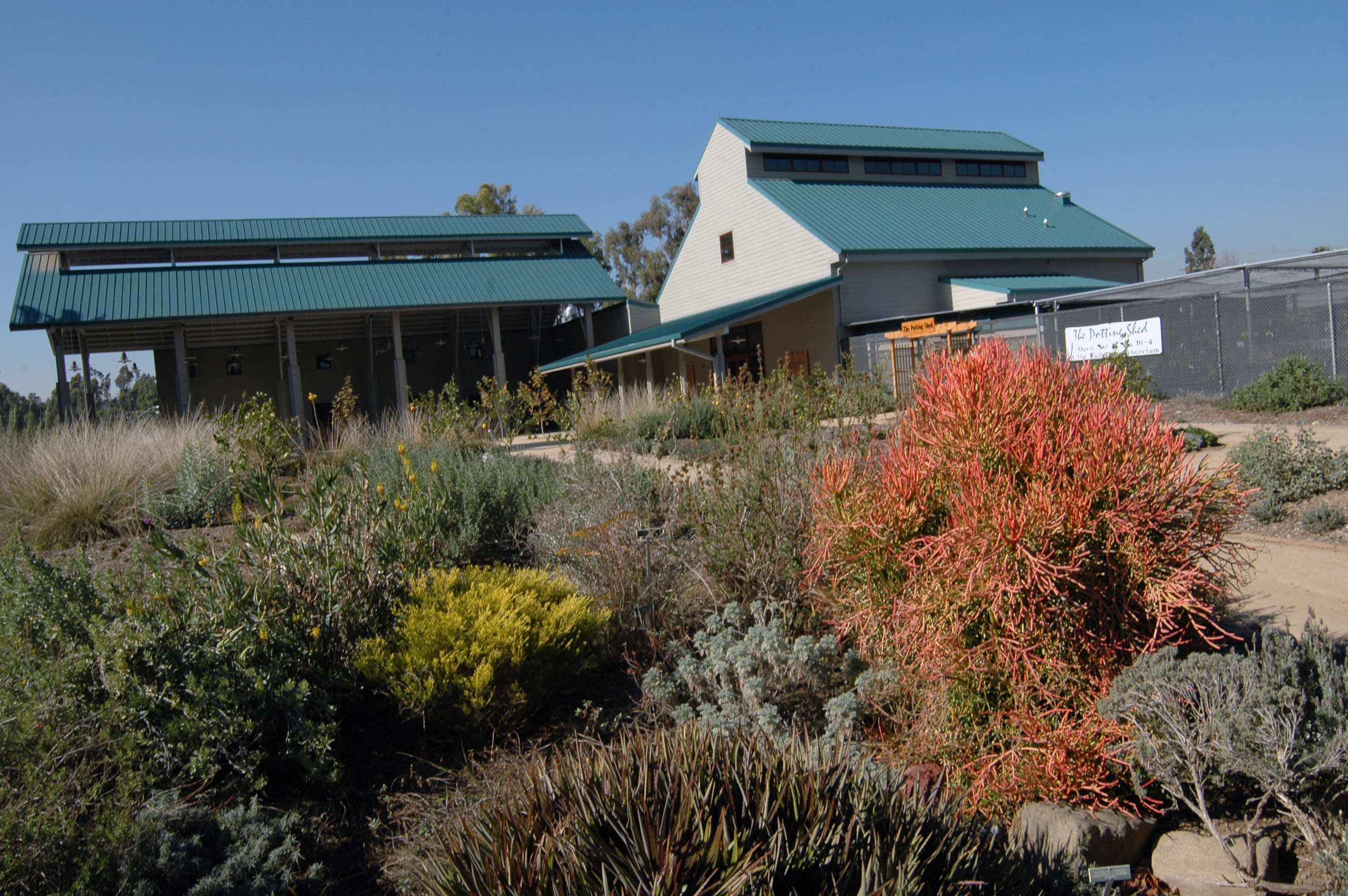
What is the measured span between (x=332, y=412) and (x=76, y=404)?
17.3m

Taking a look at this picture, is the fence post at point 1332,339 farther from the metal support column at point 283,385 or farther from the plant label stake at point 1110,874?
the metal support column at point 283,385

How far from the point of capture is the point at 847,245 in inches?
944

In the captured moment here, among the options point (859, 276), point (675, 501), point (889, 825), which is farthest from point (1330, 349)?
point (889, 825)

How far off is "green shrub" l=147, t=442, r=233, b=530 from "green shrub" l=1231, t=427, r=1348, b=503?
9821mm

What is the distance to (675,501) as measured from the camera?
5.80 metres

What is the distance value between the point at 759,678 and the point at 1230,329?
1756 cm

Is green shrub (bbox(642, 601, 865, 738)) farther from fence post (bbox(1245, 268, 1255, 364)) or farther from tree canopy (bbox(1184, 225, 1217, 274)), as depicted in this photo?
tree canopy (bbox(1184, 225, 1217, 274))

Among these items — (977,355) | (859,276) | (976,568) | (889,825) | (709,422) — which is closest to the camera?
(889,825)

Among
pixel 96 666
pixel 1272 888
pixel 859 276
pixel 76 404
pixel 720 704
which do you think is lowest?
pixel 1272 888

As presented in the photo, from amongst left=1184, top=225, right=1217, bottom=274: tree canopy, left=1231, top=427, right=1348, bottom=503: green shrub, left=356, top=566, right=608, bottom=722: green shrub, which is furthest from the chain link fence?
left=1184, top=225, right=1217, bottom=274: tree canopy

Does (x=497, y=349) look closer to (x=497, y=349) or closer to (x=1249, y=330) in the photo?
(x=497, y=349)

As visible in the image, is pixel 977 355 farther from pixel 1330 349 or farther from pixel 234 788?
pixel 1330 349

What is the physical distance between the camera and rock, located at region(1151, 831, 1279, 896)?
2.89 metres

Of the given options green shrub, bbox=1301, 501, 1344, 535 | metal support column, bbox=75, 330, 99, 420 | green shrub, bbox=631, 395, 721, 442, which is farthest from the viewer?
metal support column, bbox=75, 330, 99, 420
